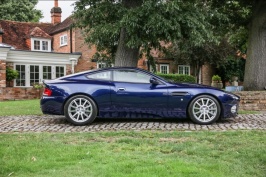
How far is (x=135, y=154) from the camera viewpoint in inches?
189

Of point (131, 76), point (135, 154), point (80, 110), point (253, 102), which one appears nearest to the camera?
point (135, 154)

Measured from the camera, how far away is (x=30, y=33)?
26.6 m

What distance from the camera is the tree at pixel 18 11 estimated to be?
36.9 metres

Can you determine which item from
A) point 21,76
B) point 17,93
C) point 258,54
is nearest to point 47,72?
point 21,76

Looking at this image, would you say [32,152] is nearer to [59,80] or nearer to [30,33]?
[59,80]

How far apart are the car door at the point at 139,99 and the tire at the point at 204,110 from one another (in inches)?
24.4

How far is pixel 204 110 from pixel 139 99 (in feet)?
4.76

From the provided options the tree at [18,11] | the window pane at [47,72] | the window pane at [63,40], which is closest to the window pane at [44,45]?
the window pane at [63,40]

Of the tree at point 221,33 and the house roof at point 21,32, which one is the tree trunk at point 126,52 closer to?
the tree at point 221,33

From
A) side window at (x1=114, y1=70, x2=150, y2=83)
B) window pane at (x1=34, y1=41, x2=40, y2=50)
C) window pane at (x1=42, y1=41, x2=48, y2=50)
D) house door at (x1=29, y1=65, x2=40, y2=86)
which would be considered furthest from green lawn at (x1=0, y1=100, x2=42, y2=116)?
window pane at (x1=42, y1=41, x2=48, y2=50)

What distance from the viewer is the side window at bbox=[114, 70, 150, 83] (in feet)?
25.9

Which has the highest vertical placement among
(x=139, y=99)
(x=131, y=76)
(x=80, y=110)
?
(x=131, y=76)

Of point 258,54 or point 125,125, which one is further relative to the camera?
point 258,54

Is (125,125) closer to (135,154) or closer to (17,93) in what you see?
(135,154)
